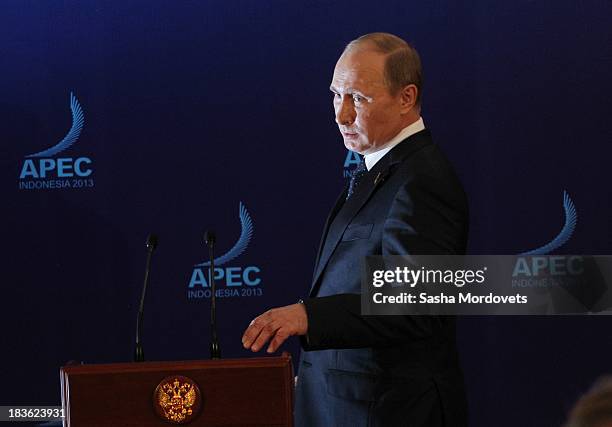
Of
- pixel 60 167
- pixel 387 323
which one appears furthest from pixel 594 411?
pixel 60 167

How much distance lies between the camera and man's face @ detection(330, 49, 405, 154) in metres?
2.56

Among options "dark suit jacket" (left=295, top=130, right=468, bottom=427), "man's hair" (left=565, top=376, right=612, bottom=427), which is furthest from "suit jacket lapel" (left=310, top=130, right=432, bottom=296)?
"man's hair" (left=565, top=376, right=612, bottom=427)

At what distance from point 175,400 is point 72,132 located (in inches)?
105

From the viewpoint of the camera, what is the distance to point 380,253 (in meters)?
2.33

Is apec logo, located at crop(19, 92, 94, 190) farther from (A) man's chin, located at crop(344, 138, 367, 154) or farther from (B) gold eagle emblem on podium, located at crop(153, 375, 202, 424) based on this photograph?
(B) gold eagle emblem on podium, located at crop(153, 375, 202, 424)

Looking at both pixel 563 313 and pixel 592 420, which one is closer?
pixel 592 420

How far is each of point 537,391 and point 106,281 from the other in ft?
6.38

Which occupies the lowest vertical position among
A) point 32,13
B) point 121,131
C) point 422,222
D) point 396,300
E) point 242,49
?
point 396,300

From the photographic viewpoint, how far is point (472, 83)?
4.32 meters

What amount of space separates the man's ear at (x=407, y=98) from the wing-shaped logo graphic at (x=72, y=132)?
7.51 feet

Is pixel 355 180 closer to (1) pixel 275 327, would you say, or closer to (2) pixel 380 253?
(2) pixel 380 253

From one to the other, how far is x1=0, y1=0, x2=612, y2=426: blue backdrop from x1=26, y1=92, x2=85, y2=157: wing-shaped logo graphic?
0.01m

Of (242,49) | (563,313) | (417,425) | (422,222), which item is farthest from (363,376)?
(242,49)

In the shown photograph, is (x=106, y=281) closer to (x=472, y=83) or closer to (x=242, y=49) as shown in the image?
(x=242, y=49)
